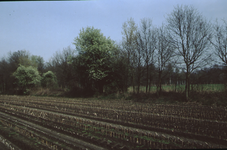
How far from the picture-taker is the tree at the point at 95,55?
83.9ft

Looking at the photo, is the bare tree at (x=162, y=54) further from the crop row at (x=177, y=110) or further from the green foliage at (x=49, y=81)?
the green foliage at (x=49, y=81)

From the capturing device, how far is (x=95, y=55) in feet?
86.2

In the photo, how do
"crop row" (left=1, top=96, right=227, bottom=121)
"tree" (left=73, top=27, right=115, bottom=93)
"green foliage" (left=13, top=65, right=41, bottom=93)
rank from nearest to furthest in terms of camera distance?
"crop row" (left=1, top=96, right=227, bottom=121)
"tree" (left=73, top=27, right=115, bottom=93)
"green foliage" (left=13, top=65, right=41, bottom=93)

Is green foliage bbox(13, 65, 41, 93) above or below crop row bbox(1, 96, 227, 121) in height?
above

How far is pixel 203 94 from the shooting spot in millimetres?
16891

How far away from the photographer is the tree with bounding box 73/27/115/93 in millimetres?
25577

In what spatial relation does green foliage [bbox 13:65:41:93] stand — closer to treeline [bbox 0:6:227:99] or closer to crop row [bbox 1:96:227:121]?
treeline [bbox 0:6:227:99]

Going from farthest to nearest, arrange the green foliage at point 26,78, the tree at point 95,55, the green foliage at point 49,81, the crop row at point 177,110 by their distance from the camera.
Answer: the green foliage at point 49,81 < the green foliage at point 26,78 < the tree at point 95,55 < the crop row at point 177,110

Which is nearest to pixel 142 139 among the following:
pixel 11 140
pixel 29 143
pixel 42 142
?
pixel 42 142

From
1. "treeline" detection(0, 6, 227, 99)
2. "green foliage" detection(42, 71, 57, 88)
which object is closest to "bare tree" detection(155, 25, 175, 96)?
"treeline" detection(0, 6, 227, 99)

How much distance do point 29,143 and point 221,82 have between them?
17.6m

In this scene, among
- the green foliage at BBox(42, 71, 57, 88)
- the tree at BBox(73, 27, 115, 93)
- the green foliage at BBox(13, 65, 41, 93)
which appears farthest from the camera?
the green foliage at BBox(42, 71, 57, 88)

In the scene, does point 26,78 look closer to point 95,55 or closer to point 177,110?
point 95,55

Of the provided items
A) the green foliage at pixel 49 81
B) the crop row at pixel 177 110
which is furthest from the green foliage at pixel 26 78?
the crop row at pixel 177 110
